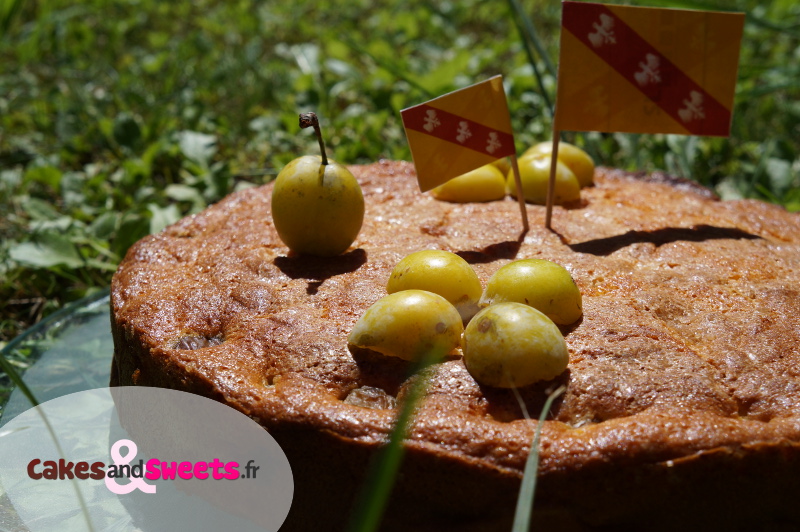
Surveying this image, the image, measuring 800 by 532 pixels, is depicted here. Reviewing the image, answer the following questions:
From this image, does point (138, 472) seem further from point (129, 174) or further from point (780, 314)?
point (129, 174)

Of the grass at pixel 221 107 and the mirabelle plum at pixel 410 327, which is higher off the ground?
the mirabelle plum at pixel 410 327

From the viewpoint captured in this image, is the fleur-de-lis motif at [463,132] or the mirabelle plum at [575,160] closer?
the fleur-de-lis motif at [463,132]

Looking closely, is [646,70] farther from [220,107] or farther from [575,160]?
[220,107]

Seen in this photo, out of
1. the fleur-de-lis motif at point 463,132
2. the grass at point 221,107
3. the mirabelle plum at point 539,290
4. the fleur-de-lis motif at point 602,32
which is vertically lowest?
the grass at point 221,107

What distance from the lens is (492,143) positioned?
2.44 meters

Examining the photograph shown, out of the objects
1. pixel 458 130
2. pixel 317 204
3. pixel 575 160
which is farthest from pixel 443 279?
pixel 575 160

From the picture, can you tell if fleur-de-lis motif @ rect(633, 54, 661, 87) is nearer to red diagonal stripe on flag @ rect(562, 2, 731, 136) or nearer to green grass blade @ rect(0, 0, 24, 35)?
red diagonal stripe on flag @ rect(562, 2, 731, 136)

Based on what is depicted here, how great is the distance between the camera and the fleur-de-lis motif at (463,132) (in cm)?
239

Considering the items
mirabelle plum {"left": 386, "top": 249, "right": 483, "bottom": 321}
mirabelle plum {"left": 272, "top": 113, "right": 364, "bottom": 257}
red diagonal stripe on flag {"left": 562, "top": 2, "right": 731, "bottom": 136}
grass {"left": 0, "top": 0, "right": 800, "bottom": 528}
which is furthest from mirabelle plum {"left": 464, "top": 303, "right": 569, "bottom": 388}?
grass {"left": 0, "top": 0, "right": 800, "bottom": 528}

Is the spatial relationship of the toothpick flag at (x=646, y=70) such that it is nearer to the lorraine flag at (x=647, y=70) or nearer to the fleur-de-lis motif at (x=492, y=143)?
the lorraine flag at (x=647, y=70)

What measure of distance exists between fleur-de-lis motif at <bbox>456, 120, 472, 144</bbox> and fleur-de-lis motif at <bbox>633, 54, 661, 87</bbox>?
1.95 ft

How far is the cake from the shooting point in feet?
5.41

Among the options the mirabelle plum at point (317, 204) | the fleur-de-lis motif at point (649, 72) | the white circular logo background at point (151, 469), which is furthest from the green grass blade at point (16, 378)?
the fleur-de-lis motif at point (649, 72)

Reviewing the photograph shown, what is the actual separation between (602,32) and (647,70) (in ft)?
0.69
